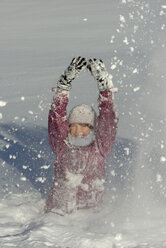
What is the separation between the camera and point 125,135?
20.2 feet

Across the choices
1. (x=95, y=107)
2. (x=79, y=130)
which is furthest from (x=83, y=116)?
(x=95, y=107)

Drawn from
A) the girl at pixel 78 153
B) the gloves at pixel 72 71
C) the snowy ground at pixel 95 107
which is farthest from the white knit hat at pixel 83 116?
the snowy ground at pixel 95 107

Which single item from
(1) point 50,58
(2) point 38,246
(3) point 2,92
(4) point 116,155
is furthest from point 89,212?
(1) point 50,58

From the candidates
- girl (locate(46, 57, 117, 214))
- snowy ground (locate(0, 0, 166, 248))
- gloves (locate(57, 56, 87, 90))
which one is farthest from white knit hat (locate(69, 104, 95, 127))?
snowy ground (locate(0, 0, 166, 248))

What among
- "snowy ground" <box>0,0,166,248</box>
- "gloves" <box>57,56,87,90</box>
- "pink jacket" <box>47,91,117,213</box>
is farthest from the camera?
"pink jacket" <box>47,91,117,213</box>

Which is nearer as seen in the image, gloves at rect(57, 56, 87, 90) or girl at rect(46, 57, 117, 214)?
gloves at rect(57, 56, 87, 90)

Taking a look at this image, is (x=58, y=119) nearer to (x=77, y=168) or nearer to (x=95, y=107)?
(x=77, y=168)

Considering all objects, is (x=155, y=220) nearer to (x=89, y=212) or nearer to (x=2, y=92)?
(x=89, y=212)

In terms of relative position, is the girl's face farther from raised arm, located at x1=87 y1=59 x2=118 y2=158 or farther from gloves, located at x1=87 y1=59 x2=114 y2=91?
gloves, located at x1=87 y1=59 x2=114 y2=91

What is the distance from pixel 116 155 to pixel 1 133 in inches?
64.8

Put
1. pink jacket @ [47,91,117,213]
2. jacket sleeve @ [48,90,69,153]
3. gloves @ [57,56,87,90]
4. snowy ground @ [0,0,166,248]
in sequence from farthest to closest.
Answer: pink jacket @ [47,91,117,213] → jacket sleeve @ [48,90,69,153] → gloves @ [57,56,87,90] → snowy ground @ [0,0,166,248]

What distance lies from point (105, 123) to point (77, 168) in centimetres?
44

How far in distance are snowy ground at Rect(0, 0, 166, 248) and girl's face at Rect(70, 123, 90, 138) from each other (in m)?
0.63

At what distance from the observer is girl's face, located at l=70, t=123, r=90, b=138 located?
4.16 m
